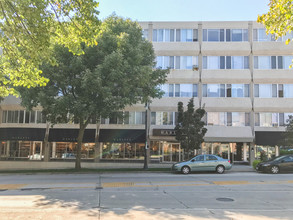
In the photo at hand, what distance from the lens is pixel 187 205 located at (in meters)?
7.88

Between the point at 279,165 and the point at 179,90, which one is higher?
the point at 179,90

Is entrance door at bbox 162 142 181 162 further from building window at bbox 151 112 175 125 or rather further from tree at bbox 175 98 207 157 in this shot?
tree at bbox 175 98 207 157

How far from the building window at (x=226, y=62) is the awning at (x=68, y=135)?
13455 mm

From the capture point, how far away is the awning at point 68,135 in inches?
1009

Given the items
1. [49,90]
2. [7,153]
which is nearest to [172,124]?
[49,90]

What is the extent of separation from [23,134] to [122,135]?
9909mm

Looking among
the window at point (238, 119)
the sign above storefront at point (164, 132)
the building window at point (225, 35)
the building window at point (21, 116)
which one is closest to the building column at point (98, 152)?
the sign above storefront at point (164, 132)

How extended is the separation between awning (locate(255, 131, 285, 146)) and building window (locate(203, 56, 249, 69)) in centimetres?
699

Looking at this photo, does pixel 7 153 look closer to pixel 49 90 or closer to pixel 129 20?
pixel 49 90

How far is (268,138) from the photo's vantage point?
25312 millimetres

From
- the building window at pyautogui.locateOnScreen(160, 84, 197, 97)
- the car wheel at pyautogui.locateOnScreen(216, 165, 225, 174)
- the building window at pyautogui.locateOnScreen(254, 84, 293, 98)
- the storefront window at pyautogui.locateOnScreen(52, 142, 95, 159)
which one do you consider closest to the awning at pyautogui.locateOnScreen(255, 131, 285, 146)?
the building window at pyautogui.locateOnScreen(254, 84, 293, 98)

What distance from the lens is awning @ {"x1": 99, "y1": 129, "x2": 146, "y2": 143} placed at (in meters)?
25.2

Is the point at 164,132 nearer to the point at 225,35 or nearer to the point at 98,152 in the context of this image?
the point at 98,152

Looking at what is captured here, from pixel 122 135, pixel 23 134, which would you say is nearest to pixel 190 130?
pixel 122 135
